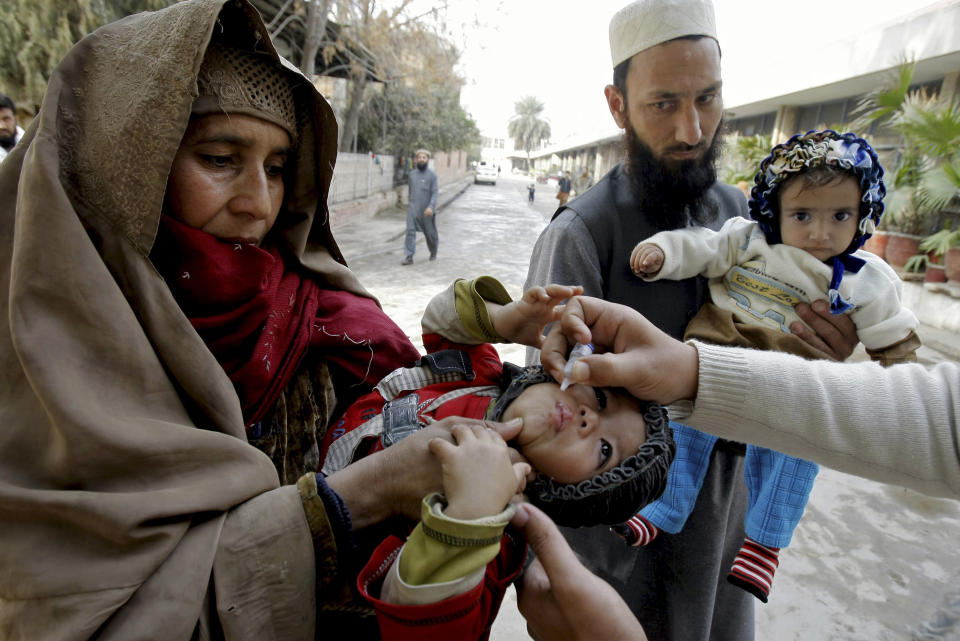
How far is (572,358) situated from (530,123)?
9403cm

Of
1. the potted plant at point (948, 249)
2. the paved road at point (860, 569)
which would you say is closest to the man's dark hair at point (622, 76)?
the paved road at point (860, 569)

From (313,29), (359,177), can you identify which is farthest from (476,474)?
(359,177)

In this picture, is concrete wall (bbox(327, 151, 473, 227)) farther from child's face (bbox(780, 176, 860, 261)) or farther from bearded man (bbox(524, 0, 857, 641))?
child's face (bbox(780, 176, 860, 261))

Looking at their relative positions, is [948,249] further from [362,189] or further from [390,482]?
[362,189]

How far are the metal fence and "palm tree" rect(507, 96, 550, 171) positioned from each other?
71325 mm

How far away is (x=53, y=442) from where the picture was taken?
3.24ft

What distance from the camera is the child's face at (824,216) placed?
187 cm

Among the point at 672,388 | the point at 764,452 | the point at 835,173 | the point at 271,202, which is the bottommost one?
the point at 764,452

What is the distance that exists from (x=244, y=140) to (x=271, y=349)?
53 centimetres

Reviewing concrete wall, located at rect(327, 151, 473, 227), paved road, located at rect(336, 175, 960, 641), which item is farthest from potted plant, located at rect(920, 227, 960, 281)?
concrete wall, located at rect(327, 151, 473, 227)

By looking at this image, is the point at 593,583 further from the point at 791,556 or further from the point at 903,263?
the point at 903,263

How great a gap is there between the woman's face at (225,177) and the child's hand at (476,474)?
767mm

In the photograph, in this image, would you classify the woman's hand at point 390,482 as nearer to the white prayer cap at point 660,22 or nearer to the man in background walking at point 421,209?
the white prayer cap at point 660,22

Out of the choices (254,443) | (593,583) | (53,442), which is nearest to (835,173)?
(593,583)
